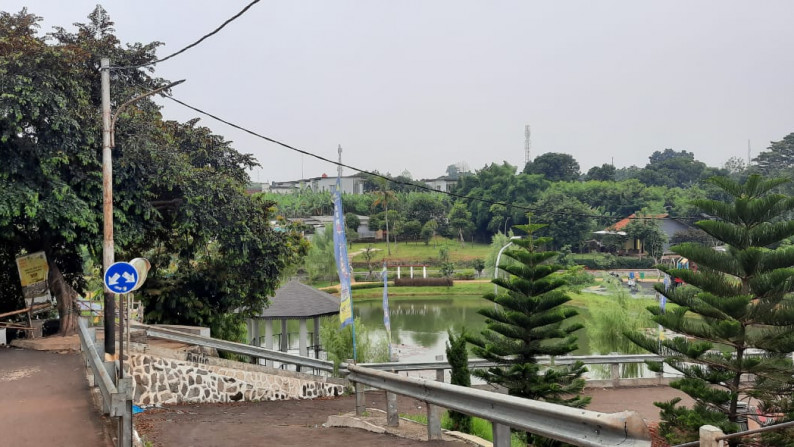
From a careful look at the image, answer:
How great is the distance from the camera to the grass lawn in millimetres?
67500

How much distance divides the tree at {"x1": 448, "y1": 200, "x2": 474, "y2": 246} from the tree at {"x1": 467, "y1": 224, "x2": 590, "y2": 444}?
60.2 metres

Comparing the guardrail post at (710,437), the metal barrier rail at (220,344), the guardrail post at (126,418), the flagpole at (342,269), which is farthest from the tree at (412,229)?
the guardrail post at (710,437)

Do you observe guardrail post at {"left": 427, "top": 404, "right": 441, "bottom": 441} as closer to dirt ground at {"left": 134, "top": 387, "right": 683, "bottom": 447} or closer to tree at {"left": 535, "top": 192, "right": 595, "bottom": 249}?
dirt ground at {"left": 134, "top": 387, "right": 683, "bottom": 447}

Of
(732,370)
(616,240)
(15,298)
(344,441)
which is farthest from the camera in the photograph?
(616,240)

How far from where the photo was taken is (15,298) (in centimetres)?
1775

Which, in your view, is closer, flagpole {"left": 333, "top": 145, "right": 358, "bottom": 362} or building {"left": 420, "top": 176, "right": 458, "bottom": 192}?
flagpole {"left": 333, "top": 145, "right": 358, "bottom": 362}

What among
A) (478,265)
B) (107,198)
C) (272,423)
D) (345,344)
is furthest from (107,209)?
(478,265)

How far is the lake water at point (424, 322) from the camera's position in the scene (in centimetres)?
3102

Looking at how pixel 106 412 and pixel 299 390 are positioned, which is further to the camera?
pixel 299 390

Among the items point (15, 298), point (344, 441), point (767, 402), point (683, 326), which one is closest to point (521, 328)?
point (683, 326)

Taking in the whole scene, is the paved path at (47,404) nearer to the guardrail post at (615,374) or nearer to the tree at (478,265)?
the guardrail post at (615,374)

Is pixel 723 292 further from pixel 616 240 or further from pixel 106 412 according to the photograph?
pixel 616 240

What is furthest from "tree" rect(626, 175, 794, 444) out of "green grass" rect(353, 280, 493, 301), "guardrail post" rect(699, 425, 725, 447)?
"green grass" rect(353, 280, 493, 301)

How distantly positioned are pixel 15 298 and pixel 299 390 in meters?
9.12
